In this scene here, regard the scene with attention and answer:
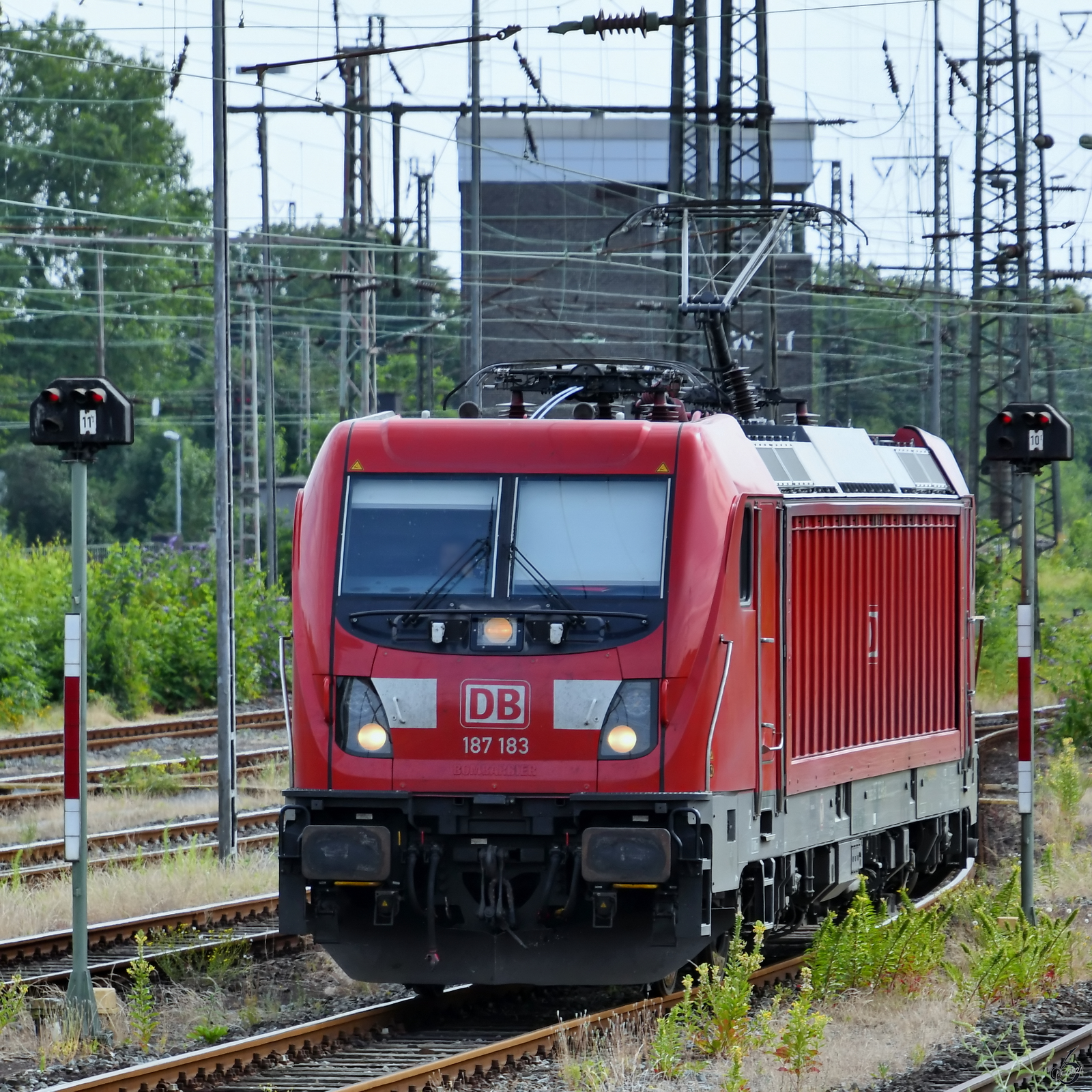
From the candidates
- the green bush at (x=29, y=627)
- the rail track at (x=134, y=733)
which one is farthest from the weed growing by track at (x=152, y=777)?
the green bush at (x=29, y=627)

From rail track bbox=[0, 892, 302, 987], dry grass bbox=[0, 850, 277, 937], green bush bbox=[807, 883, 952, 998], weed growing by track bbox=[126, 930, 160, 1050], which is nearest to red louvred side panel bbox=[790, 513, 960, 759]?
green bush bbox=[807, 883, 952, 998]

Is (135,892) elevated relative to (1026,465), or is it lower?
lower

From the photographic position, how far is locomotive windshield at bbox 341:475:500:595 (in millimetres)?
9992

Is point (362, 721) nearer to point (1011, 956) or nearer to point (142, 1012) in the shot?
point (142, 1012)

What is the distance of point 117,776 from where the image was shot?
21.2m

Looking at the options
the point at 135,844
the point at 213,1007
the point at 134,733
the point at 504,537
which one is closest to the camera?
the point at 504,537

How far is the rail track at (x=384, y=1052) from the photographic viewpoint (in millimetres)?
8516

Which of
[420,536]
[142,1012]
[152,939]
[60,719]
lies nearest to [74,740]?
[142,1012]

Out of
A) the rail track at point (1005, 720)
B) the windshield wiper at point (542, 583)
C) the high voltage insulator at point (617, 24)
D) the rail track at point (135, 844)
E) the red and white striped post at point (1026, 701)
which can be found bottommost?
the rail track at point (1005, 720)

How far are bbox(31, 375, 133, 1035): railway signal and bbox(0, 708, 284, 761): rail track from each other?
1245cm

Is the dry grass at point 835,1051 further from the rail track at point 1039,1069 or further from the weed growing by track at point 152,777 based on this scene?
the weed growing by track at point 152,777

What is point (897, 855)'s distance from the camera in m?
13.2

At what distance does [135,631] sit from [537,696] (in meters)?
20.8

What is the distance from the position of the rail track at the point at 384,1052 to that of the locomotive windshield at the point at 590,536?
2134 mm
